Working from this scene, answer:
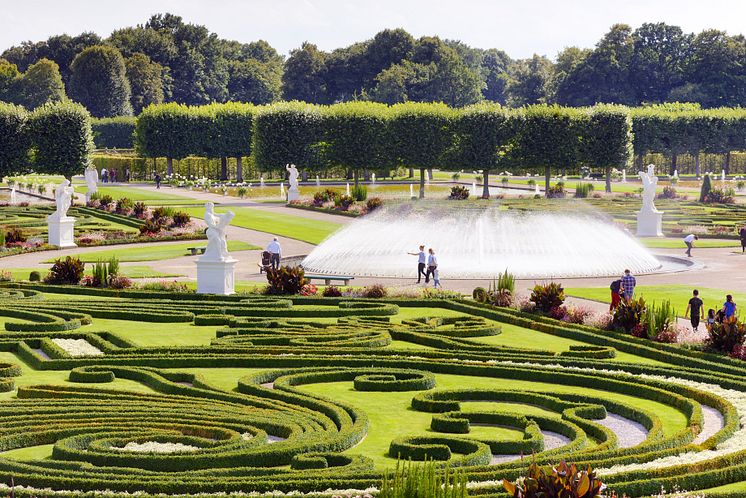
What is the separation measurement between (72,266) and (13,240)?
14997mm

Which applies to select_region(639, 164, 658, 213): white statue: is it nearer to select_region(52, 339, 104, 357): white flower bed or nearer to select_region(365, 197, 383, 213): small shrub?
select_region(365, 197, 383, 213): small shrub

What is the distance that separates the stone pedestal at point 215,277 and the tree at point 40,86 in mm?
114967

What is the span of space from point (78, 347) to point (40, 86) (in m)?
126

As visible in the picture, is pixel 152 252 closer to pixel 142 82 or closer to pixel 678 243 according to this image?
pixel 678 243

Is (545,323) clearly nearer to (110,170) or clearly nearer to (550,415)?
(550,415)

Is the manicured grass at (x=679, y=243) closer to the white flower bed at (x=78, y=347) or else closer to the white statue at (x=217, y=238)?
the white statue at (x=217, y=238)

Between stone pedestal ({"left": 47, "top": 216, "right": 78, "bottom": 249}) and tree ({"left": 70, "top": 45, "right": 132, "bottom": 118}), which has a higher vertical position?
tree ({"left": 70, "top": 45, "right": 132, "bottom": 118})

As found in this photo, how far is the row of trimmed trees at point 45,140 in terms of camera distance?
287ft

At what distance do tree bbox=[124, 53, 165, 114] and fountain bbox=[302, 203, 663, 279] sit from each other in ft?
349

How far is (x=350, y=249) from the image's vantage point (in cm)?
5019

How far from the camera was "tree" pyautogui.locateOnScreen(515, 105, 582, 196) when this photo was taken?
303ft

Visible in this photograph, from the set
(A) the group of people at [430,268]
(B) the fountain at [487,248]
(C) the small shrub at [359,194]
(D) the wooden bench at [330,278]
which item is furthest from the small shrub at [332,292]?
(C) the small shrub at [359,194]

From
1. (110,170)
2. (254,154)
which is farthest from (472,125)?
(110,170)

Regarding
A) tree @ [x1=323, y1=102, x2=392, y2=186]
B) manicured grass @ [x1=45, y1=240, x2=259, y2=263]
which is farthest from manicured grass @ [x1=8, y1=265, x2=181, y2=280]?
tree @ [x1=323, y1=102, x2=392, y2=186]
